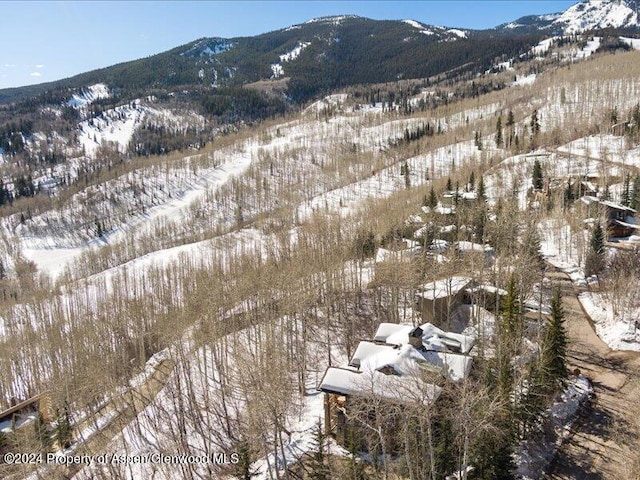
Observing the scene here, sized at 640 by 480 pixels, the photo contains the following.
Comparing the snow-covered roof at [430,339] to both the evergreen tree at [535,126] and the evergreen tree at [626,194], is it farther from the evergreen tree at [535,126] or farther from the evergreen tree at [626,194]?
the evergreen tree at [535,126]

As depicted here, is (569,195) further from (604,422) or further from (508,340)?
(508,340)

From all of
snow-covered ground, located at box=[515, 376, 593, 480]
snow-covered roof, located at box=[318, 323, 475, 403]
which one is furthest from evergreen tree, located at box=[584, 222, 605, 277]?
snow-covered roof, located at box=[318, 323, 475, 403]

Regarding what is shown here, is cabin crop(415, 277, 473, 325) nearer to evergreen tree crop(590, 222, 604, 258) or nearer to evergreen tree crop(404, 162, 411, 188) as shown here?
evergreen tree crop(590, 222, 604, 258)

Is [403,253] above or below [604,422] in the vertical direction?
above

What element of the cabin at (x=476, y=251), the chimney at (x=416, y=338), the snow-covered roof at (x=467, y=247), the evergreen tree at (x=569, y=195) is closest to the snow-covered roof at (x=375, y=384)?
the chimney at (x=416, y=338)

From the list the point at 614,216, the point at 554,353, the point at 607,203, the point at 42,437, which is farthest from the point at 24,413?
the point at 614,216

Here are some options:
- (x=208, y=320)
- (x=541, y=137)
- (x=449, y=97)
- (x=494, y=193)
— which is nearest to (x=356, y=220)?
(x=494, y=193)
